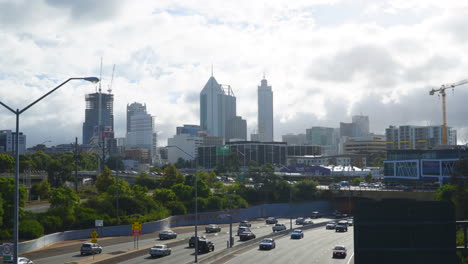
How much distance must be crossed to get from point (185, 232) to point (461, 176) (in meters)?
39.8

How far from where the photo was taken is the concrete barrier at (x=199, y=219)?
51938mm

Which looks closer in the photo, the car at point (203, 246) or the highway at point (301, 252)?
the highway at point (301, 252)

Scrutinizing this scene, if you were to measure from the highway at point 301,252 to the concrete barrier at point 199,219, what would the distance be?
7248mm

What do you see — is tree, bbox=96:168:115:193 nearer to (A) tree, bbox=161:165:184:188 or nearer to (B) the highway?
(A) tree, bbox=161:165:184:188

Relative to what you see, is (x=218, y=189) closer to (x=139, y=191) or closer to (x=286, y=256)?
(x=139, y=191)

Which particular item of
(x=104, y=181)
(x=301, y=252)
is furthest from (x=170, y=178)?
(x=301, y=252)

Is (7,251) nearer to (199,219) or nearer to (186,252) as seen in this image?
(186,252)

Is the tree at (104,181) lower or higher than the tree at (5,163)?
lower

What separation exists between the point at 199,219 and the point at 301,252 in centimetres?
3520

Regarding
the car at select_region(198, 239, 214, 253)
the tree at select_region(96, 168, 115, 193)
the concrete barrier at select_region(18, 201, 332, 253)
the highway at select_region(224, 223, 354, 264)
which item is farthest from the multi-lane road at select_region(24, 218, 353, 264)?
the tree at select_region(96, 168, 115, 193)

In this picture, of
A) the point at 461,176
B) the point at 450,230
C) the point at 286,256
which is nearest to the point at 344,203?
the point at 461,176

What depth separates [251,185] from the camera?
121188 millimetres

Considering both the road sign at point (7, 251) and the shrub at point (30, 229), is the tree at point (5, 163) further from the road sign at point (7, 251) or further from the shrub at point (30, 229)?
the road sign at point (7, 251)

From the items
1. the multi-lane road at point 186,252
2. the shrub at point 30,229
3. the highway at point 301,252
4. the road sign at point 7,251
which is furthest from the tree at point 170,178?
the road sign at point 7,251
